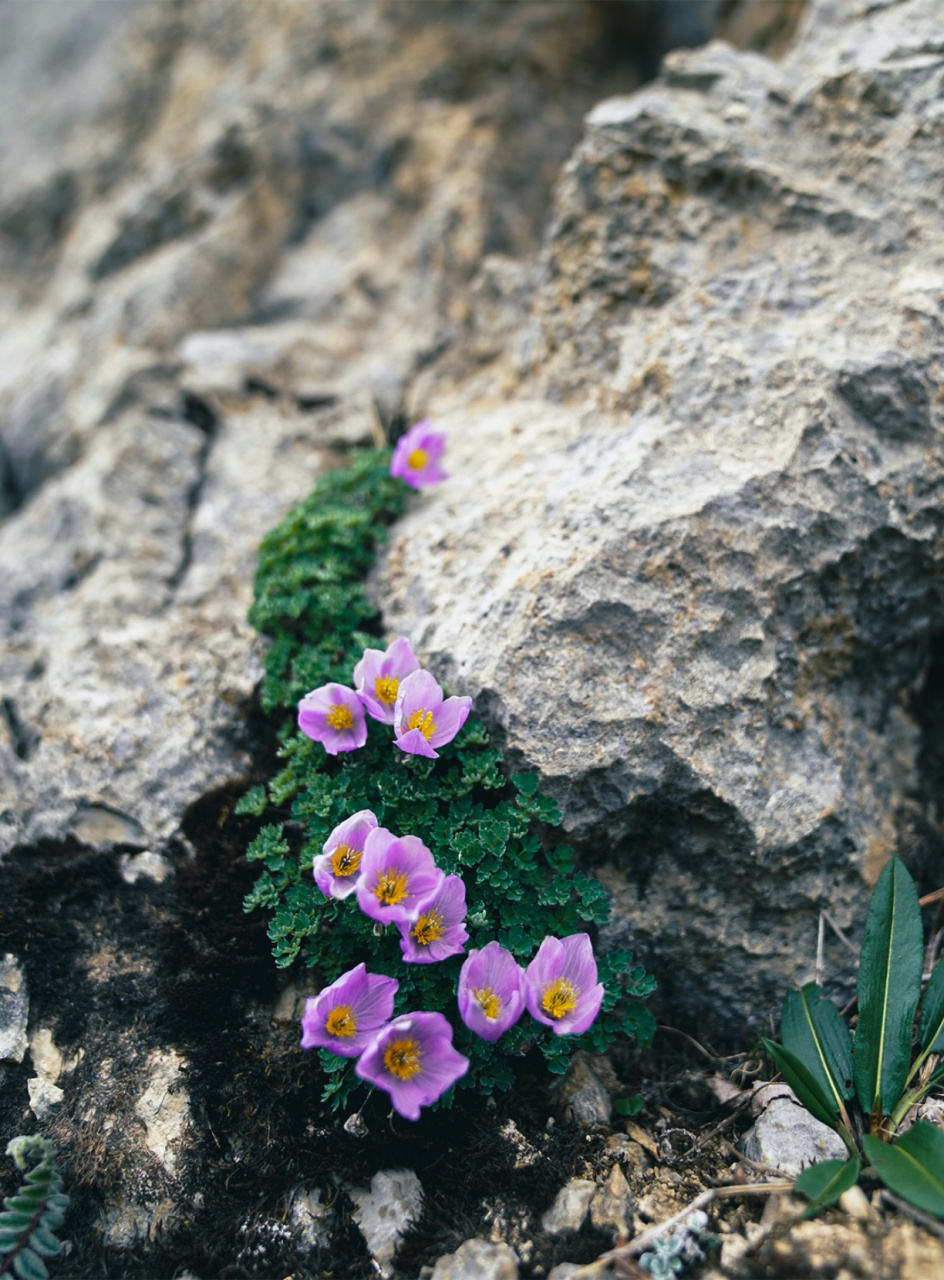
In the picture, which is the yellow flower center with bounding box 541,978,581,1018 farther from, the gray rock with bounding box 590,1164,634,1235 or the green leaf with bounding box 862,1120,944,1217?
the green leaf with bounding box 862,1120,944,1217

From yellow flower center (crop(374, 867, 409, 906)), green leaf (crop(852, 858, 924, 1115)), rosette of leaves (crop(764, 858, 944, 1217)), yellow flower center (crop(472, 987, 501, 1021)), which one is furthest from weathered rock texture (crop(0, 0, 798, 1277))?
green leaf (crop(852, 858, 924, 1115))

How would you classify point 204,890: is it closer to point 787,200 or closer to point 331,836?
point 331,836

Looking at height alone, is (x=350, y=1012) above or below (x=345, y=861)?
below

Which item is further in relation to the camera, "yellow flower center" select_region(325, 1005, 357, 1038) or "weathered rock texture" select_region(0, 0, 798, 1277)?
"weathered rock texture" select_region(0, 0, 798, 1277)

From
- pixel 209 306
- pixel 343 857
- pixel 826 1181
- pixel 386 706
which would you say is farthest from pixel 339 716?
pixel 209 306

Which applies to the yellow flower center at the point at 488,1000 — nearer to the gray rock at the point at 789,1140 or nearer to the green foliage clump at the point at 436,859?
the green foliage clump at the point at 436,859

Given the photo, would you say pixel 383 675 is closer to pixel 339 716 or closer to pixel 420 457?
pixel 339 716

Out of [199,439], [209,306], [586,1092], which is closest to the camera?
[586,1092]

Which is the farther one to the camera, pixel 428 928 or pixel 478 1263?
pixel 428 928
